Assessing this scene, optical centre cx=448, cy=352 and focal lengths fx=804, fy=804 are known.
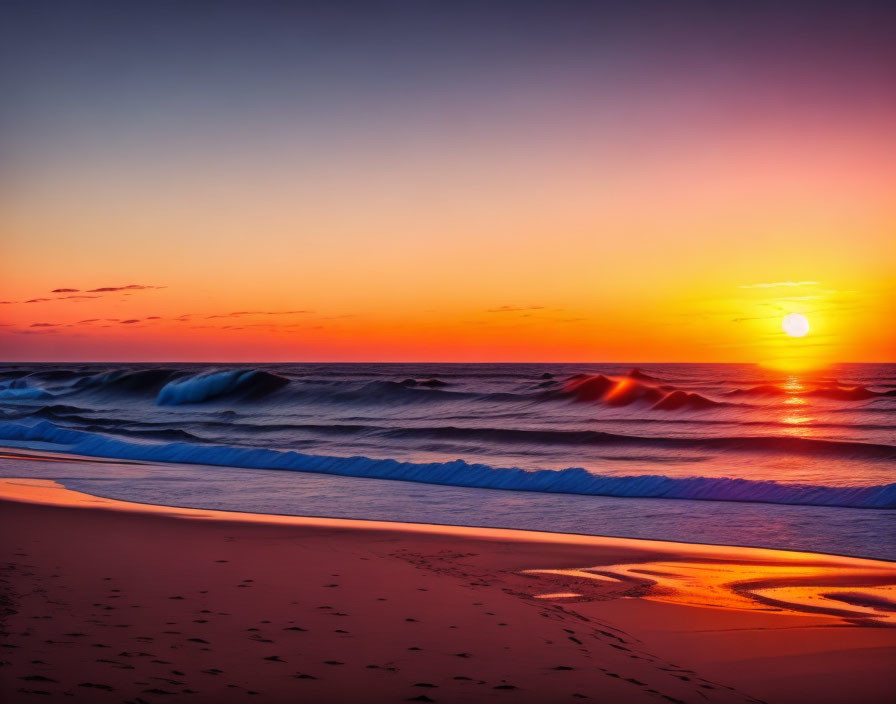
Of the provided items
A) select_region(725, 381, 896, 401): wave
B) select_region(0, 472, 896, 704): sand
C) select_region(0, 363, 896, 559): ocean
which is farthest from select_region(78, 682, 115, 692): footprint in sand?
select_region(725, 381, 896, 401): wave

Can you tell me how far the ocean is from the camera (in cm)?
1102

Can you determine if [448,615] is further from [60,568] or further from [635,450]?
[635,450]

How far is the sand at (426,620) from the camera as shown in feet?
14.2

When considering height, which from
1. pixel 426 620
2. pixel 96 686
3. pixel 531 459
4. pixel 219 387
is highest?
pixel 219 387

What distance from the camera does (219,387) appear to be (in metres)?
43.0

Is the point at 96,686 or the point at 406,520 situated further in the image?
Result: the point at 406,520

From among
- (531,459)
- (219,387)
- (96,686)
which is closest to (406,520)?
(96,686)

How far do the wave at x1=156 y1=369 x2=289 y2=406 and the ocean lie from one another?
2.02 m

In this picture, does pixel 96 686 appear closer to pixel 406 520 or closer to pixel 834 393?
pixel 406 520

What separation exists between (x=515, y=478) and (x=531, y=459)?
396cm

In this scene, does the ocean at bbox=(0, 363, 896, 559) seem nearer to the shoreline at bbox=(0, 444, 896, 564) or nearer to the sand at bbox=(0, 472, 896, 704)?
the shoreline at bbox=(0, 444, 896, 564)

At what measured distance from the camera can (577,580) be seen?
6.99 metres

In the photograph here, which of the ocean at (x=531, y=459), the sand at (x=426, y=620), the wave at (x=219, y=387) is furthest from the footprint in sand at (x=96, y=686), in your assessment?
the wave at (x=219, y=387)

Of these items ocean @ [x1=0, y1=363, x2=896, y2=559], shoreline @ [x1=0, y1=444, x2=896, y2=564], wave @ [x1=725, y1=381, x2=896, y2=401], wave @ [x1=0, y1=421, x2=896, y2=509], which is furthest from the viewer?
wave @ [x1=725, y1=381, x2=896, y2=401]
